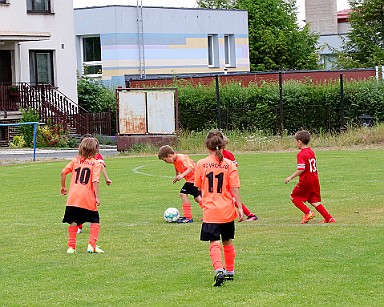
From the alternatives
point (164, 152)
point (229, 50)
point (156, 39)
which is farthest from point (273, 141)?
point (229, 50)

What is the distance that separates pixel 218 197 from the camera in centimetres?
1020

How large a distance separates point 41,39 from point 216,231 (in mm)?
36360

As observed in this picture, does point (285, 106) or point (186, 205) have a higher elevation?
point (285, 106)

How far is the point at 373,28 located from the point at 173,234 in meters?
50.5

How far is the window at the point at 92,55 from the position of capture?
198ft

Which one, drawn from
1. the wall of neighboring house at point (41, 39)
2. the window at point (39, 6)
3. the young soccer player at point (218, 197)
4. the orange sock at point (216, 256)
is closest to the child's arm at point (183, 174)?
the young soccer player at point (218, 197)

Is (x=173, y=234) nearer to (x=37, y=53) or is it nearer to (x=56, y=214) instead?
(x=56, y=214)

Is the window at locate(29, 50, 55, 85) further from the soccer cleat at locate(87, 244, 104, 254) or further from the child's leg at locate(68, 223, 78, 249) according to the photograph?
the soccer cleat at locate(87, 244, 104, 254)

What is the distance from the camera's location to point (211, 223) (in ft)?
33.2

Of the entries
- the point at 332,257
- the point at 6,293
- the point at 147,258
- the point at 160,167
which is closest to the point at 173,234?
the point at 147,258

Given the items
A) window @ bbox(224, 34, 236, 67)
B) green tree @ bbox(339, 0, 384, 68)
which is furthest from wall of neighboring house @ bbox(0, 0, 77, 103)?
green tree @ bbox(339, 0, 384, 68)

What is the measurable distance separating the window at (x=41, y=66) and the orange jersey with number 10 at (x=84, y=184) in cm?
3475

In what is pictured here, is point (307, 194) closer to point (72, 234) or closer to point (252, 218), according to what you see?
point (252, 218)

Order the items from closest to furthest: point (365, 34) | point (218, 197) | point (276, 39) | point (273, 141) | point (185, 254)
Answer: point (218, 197)
point (185, 254)
point (273, 141)
point (365, 34)
point (276, 39)
